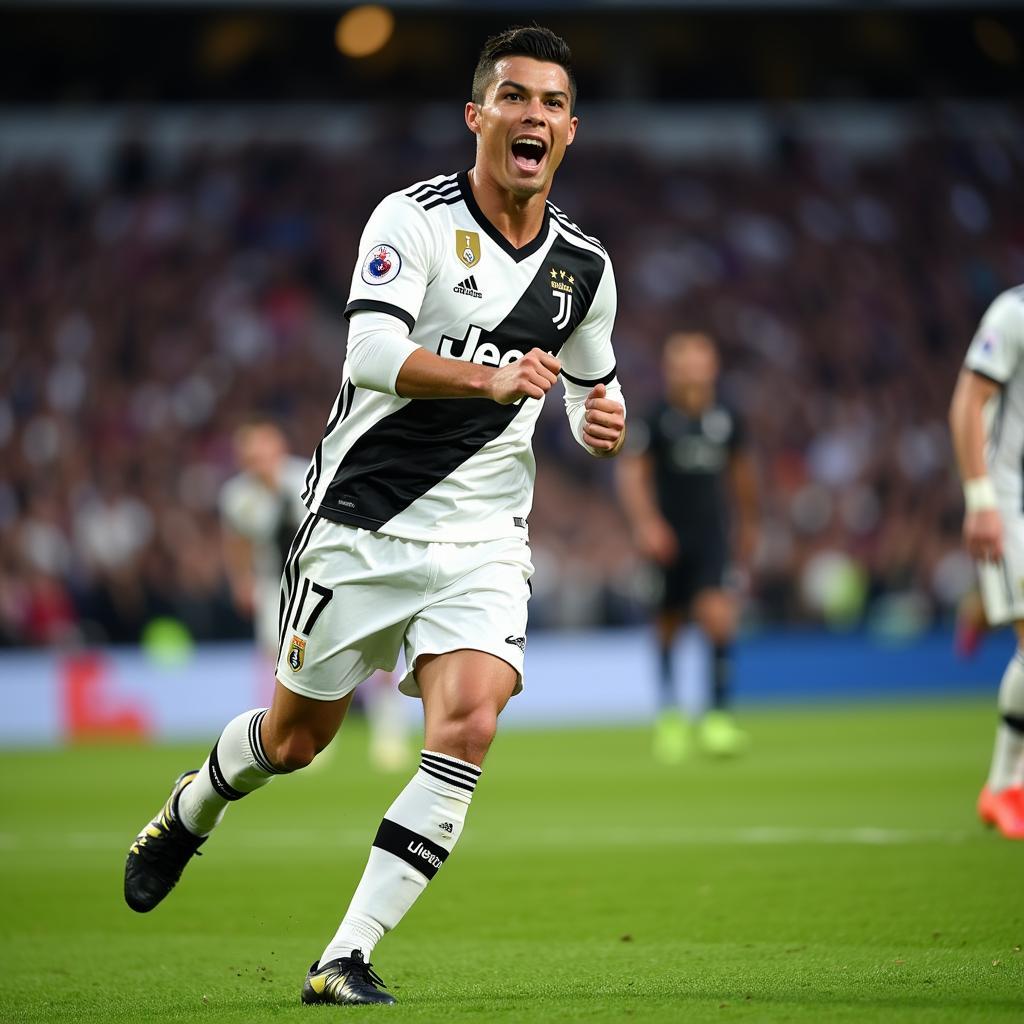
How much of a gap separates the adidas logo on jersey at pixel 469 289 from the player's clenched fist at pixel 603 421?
1.39ft

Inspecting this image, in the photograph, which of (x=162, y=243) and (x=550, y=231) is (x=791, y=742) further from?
(x=162, y=243)

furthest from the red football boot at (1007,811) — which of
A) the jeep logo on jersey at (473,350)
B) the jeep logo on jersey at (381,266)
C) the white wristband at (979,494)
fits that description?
the jeep logo on jersey at (381,266)

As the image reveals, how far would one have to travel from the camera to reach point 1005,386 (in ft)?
23.6

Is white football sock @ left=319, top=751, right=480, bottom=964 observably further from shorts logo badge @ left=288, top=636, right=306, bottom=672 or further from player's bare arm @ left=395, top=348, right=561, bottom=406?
player's bare arm @ left=395, top=348, right=561, bottom=406

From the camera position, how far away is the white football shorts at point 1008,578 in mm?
7098

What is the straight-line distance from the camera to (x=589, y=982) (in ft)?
15.6

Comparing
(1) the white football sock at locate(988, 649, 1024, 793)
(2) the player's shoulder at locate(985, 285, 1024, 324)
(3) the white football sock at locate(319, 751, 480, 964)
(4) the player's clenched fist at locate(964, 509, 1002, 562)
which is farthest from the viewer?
(1) the white football sock at locate(988, 649, 1024, 793)

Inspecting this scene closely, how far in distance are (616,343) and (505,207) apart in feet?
61.5

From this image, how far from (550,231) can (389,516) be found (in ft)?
3.14

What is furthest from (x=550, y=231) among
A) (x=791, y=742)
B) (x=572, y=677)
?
(x=572, y=677)

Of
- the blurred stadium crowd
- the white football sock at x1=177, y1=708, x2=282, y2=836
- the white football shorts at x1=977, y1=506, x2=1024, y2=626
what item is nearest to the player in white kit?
the blurred stadium crowd

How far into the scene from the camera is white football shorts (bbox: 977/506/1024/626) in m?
7.10

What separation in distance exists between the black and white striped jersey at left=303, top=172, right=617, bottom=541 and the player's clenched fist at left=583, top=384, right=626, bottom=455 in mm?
211

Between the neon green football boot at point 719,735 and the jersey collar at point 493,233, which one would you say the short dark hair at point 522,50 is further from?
the neon green football boot at point 719,735
